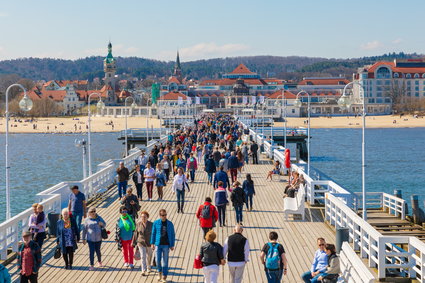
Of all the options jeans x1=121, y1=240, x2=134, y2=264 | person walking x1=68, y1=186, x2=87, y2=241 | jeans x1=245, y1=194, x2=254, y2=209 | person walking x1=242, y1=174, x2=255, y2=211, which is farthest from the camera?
jeans x1=245, y1=194, x2=254, y2=209

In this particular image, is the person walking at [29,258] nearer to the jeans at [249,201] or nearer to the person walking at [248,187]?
the person walking at [248,187]

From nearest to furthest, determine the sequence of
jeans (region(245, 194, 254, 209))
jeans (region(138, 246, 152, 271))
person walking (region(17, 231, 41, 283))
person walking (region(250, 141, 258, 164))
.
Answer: person walking (region(17, 231, 41, 283)), jeans (region(138, 246, 152, 271)), jeans (region(245, 194, 254, 209)), person walking (region(250, 141, 258, 164))

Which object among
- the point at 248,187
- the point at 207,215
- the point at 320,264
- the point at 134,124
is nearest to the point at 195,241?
the point at 207,215

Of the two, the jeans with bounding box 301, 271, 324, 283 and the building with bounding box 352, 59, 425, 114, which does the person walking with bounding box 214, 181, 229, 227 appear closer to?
the jeans with bounding box 301, 271, 324, 283

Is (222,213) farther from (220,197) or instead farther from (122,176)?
(122,176)

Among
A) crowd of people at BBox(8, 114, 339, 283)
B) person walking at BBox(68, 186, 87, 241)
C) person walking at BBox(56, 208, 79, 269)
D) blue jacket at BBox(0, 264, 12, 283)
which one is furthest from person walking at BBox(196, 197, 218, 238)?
blue jacket at BBox(0, 264, 12, 283)

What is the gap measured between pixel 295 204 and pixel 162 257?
6.47 meters

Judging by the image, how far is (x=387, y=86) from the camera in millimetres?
169500

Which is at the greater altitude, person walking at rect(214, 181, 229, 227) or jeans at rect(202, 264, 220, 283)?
person walking at rect(214, 181, 229, 227)

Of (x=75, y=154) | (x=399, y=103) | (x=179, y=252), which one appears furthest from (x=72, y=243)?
A: (x=399, y=103)

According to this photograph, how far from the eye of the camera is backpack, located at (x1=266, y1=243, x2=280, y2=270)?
9.23 metres

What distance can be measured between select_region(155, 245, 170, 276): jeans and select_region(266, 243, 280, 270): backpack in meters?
2.13

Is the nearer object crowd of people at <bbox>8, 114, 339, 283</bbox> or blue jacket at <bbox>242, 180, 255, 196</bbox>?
crowd of people at <bbox>8, 114, 339, 283</bbox>

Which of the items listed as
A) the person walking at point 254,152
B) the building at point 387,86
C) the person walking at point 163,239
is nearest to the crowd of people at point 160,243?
the person walking at point 163,239
